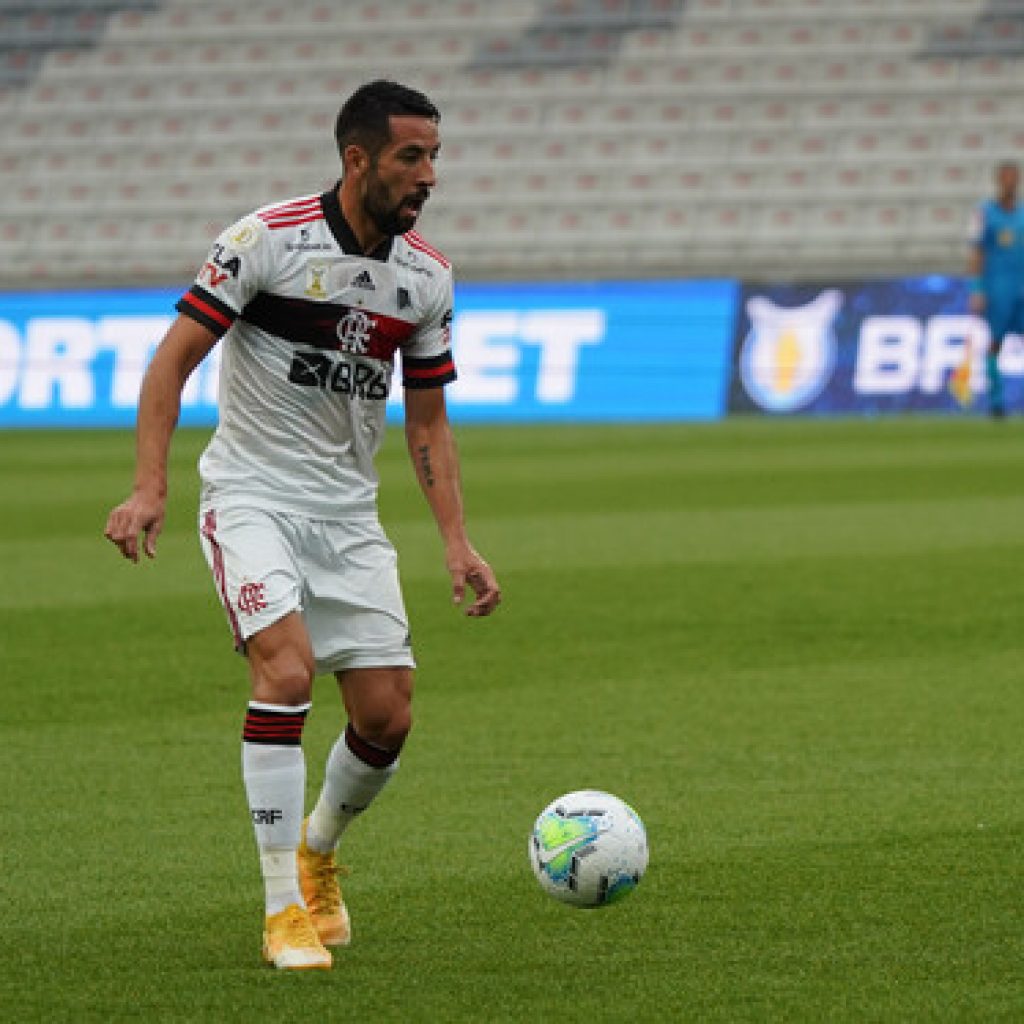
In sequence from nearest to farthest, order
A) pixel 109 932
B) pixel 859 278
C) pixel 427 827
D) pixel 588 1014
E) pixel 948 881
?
pixel 588 1014 < pixel 109 932 < pixel 948 881 < pixel 427 827 < pixel 859 278

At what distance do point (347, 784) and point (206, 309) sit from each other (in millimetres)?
1131

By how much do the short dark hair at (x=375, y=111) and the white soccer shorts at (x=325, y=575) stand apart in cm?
83

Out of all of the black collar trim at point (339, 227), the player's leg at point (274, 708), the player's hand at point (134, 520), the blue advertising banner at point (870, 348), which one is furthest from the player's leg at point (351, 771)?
the blue advertising banner at point (870, 348)

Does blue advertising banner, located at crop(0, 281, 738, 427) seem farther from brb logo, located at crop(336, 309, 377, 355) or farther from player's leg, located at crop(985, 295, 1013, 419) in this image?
brb logo, located at crop(336, 309, 377, 355)

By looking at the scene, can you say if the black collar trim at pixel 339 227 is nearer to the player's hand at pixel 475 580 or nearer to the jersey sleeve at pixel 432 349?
the jersey sleeve at pixel 432 349

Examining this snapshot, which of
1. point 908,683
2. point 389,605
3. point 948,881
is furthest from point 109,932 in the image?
point 908,683

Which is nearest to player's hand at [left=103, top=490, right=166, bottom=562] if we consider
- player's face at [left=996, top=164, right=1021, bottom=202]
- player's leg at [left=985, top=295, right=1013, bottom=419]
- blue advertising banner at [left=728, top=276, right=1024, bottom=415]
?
player's face at [left=996, top=164, right=1021, bottom=202]

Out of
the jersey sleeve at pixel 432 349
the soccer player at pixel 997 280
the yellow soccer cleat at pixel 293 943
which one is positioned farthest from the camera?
the soccer player at pixel 997 280

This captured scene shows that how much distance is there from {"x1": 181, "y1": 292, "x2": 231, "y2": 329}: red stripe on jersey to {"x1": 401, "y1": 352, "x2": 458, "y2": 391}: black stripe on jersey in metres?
0.56

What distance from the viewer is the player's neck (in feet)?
17.5

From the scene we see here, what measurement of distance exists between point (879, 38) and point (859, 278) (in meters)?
6.99

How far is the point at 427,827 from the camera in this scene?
6434mm

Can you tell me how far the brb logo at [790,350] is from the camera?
23641 mm

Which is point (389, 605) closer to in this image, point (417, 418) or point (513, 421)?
point (417, 418)
